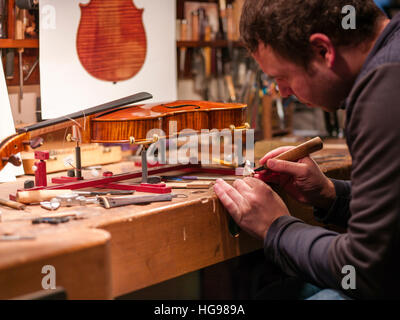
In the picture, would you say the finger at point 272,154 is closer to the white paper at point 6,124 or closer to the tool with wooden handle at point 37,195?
the tool with wooden handle at point 37,195

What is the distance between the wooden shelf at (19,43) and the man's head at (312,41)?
1032 millimetres

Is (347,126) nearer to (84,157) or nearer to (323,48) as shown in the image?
(323,48)

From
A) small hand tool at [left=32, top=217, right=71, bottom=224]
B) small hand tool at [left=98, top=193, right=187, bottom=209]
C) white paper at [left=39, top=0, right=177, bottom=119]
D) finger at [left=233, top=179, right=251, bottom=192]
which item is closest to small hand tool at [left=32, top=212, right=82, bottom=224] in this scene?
small hand tool at [left=32, top=217, right=71, bottom=224]

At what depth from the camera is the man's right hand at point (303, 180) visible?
5.06 feet

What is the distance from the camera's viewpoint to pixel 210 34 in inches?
121

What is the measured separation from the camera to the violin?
4.84 ft

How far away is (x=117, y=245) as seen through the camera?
3.97 feet

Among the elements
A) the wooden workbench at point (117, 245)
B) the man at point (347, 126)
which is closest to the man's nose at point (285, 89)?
the man at point (347, 126)

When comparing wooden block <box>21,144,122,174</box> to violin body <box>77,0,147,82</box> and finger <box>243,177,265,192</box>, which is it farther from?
finger <box>243,177,265,192</box>

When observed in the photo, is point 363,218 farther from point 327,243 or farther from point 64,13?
point 64,13

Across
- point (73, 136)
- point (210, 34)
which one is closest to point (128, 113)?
point (73, 136)

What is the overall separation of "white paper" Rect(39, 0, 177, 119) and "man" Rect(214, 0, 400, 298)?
94 centimetres

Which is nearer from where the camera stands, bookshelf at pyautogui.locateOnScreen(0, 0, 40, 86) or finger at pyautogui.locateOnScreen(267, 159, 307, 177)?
finger at pyautogui.locateOnScreen(267, 159, 307, 177)
